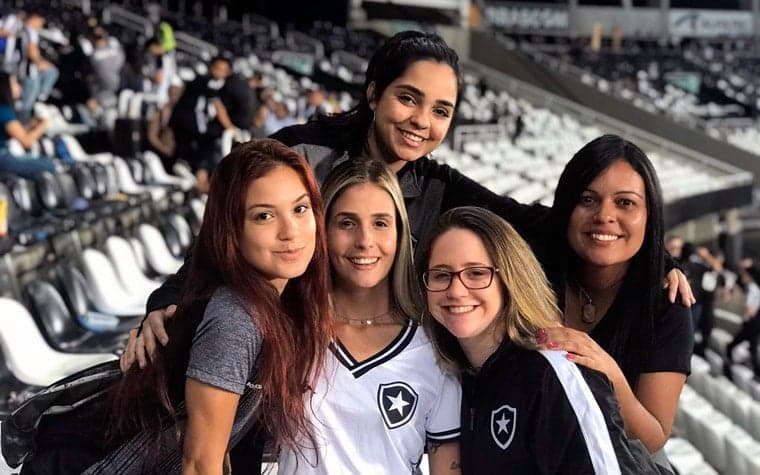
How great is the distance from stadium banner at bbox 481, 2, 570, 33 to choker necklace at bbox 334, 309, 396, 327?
23.8m

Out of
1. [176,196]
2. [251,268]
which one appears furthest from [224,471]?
[176,196]

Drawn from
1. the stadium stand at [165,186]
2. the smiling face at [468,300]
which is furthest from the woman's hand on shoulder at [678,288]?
the stadium stand at [165,186]

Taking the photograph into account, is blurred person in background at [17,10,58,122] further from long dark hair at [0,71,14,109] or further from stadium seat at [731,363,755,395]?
stadium seat at [731,363,755,395]

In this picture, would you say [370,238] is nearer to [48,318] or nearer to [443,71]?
[443,71]

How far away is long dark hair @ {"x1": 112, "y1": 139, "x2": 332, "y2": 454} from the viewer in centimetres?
139

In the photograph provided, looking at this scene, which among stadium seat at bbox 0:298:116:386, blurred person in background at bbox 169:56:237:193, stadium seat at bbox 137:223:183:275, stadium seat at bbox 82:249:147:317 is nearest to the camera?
stadium seat at bbox 0:298:116:386

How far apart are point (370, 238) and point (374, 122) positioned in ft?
1.48

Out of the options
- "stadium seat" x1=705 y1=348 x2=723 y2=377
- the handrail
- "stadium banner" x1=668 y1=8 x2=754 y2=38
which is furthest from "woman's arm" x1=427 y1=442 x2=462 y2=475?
"stadium banner" x1=668 y1=8 x2=754 y2=38

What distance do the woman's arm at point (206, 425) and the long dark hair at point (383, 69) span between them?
2.57 ft

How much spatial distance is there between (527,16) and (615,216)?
2484cm

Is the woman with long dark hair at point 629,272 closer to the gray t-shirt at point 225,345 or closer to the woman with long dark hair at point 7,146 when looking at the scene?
the gray t-shirt at point 225,345

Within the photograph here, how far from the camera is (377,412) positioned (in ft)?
4.86

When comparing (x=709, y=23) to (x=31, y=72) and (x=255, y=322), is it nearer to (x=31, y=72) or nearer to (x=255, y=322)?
(x=31, y=72)

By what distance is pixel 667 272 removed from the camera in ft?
5.69
